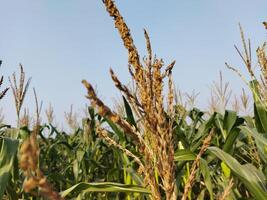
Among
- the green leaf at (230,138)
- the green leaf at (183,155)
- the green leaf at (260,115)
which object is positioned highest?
the green leaf at (260,115)

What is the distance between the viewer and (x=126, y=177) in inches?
116

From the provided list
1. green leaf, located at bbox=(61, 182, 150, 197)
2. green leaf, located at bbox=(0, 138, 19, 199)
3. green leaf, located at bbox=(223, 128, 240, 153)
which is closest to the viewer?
green leaf, located at bbox=(61, 182, 150, 197)

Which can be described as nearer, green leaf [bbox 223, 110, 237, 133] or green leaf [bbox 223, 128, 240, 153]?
green leaf [bbox 223, 128, 240, 153]

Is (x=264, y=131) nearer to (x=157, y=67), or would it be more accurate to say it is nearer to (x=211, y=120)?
(x=211, y=120)

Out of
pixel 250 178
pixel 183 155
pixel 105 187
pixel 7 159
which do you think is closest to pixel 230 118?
pixel 183 155

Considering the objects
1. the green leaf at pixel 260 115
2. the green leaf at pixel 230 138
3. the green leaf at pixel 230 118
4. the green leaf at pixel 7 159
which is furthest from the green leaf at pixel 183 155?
the green leaf at pixel 7 159

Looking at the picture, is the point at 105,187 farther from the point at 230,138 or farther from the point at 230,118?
the point at 230,118

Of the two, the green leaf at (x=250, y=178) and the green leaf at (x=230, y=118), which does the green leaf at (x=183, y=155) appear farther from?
the green leaf at (x=230, y=118)

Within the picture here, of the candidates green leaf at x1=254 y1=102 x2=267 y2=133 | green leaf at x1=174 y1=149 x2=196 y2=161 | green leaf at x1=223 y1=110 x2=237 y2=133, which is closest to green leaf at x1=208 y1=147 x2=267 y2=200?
green leaf at x1=174 y1=149 x2=196 y2=161

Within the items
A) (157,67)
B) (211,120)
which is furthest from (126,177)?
(157,67)

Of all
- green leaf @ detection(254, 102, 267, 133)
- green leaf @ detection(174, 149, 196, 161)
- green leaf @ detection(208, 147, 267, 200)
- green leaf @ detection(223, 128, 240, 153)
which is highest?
green leaf @ detection(254, 102, 267, 133)

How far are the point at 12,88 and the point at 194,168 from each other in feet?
6.81

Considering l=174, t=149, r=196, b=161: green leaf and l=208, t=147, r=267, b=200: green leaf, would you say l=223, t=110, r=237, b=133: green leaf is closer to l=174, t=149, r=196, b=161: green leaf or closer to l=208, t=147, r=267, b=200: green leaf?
l=174, t=149, r=196, b=161: green leaf

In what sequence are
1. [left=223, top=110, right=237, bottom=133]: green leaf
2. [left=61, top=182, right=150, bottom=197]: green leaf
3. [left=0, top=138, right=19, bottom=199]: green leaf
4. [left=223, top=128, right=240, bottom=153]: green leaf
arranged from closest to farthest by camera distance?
[left=61, top=182, right=150, bottom=197]: green leaf, [left=0, top=138, right=19, bottom=199]: green leaf, [left=223, top=128, right=240, bottom=153]: green leaf, [left=223, top=110, right=237, bottom=133]: green leaf
